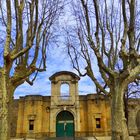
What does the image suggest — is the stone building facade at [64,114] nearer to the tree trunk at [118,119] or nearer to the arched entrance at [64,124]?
the arched entrance at [64,124]

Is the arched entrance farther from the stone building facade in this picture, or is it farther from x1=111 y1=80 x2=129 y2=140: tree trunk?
x1=111 y1=80 x2=129 y2=140: tree trunk

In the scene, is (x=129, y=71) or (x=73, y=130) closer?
(x=129, y=71)

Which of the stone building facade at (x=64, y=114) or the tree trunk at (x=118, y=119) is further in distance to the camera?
the stone building facade at (x=64, y=114)

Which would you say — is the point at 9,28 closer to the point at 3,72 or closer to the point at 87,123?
the point at 3,72

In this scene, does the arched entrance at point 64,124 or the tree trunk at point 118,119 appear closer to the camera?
the tree trunk at point 118,119

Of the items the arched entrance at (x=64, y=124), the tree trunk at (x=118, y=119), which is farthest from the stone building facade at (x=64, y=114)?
the tree trunk at (x=118, y=119)

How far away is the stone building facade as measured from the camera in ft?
99.2

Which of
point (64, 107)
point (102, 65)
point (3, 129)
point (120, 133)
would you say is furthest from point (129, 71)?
point (64, 107)

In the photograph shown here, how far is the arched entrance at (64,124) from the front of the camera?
30.2 meters

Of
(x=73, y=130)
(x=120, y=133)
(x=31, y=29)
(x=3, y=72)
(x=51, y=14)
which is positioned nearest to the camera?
(x=3, y=72)

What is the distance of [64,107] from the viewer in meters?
30.6

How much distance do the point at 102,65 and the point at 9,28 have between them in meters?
4.31

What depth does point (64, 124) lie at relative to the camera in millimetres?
30844

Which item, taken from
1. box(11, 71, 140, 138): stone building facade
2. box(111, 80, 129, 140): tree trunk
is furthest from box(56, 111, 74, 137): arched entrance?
box(111, 80, 129, 140): tree trunk
